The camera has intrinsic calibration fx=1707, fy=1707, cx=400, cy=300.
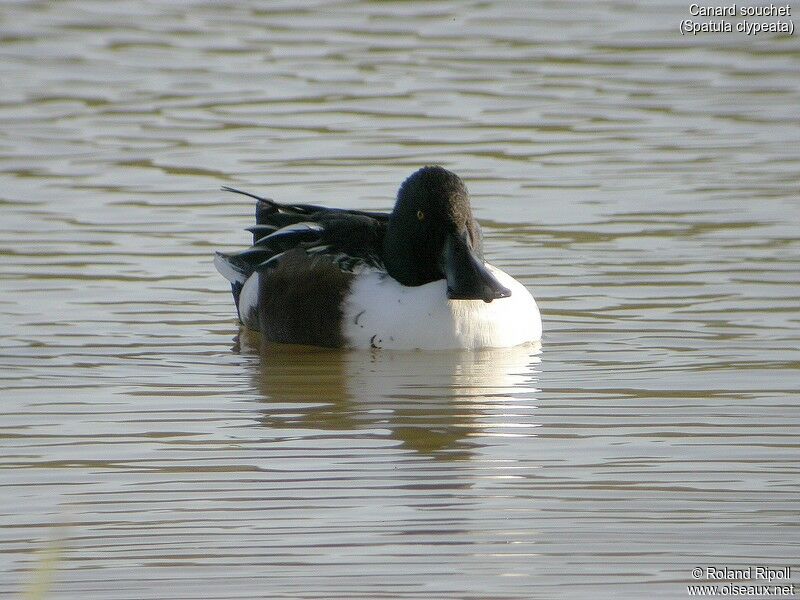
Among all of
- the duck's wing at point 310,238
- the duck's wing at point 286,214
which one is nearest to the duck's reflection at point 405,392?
the duck's wing at point 310,238

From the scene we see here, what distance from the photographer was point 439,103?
13.3 metres

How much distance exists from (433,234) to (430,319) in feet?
1.30

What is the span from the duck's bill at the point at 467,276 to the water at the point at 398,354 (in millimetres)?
315

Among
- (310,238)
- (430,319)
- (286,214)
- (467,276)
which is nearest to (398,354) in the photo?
(430,319)

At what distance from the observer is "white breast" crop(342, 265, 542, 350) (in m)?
7.83

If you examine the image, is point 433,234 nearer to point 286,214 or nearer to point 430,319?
point 430,319

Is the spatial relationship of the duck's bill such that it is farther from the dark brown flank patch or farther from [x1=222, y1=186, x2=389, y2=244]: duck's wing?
[x1=222, y1=186, x2=389, y2=244]: duck's wing

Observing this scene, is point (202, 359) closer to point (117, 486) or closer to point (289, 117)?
point (117, 486)


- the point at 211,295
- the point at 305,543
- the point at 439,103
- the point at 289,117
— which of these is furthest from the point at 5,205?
the point at 305,543

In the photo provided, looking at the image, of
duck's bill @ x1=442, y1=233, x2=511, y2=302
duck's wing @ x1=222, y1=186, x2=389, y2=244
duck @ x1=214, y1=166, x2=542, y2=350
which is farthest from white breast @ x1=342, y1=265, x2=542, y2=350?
duck's wing @ x1=222, y1=186, x2=389, y2=244

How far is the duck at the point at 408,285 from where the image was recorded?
308 inches

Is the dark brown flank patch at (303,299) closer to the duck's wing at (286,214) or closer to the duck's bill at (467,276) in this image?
the duck's wing at (286,214)

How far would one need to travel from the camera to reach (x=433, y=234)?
7.88 meters

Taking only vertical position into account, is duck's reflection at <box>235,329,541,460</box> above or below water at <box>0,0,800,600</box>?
below
